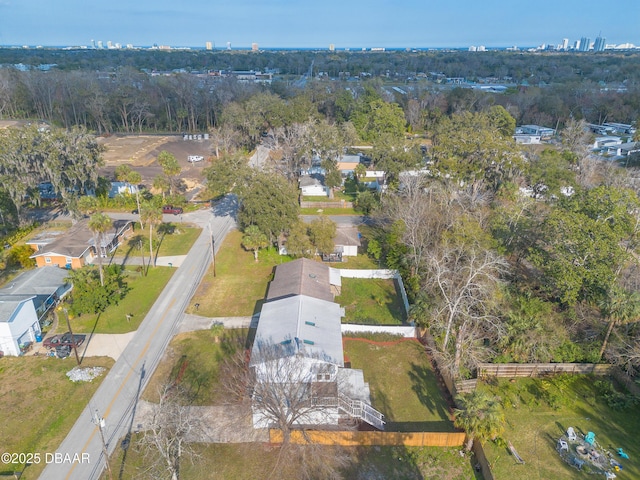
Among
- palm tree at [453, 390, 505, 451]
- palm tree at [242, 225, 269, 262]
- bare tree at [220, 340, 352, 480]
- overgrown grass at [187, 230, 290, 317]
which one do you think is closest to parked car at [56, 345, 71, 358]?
overgrown grass at [187, 230, 290, 317]

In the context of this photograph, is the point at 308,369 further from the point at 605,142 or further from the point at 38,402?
the point at 605,142

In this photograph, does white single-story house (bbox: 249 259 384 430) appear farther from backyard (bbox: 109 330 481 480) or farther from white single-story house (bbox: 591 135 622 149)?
white single-story house (bbox: 591 135 622 149)

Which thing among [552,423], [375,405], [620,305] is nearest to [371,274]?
[375,405]

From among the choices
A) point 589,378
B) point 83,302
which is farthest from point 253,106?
point 589,378

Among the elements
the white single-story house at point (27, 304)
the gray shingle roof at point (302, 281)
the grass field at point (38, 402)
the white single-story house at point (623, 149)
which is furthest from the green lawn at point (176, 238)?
the white single-story house at point (623, 149)

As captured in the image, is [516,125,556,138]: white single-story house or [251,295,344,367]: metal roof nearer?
[251,295,344,367]: metal roof

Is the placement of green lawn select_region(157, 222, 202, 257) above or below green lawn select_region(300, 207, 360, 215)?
below

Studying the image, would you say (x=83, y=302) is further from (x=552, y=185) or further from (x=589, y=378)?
(x=552, y=185)
